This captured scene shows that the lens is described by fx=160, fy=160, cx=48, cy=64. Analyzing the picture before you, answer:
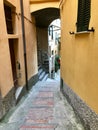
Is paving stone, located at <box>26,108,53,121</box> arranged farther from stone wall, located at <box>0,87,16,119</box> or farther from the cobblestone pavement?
stone wall, located at <box>0,87,16,119</box>

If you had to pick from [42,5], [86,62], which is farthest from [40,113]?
[42,5]

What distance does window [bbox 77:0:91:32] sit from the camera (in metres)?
2.76

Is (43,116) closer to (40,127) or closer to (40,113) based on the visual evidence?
(40,113)

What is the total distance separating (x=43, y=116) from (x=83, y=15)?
233cm

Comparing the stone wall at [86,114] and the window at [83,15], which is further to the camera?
the window at [83,15]

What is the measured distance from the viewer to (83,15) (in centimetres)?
296

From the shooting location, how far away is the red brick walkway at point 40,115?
318 cm

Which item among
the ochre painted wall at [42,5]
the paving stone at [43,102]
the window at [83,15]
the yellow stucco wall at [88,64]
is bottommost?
the paving stone at [43,102]

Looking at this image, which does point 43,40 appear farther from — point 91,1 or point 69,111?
point 91,1

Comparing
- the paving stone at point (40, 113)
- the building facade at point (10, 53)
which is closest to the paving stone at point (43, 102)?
the paving stone at point (40, 113)

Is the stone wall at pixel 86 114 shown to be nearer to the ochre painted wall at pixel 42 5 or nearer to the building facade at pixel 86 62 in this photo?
the building facade at pixel 86 62

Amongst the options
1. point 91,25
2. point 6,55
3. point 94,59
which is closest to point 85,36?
point 91,25

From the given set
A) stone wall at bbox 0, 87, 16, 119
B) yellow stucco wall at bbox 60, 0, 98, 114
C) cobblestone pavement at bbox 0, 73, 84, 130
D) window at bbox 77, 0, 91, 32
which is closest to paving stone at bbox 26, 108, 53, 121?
cobblestone pavement at bbox 0, 73, 84, 130

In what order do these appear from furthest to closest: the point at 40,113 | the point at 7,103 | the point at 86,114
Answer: the point at 40,113 < the point at 7,103 < the point at 86,114
